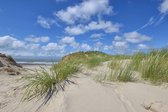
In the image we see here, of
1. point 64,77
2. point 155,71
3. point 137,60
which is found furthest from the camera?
point 137,60

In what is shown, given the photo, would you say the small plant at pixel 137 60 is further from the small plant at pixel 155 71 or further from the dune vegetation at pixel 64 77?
the small plant at pixel 155 71

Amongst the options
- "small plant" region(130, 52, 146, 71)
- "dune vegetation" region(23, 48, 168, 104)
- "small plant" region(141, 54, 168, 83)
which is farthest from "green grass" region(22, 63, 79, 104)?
"small plant" region(130, 52, 146, 71)

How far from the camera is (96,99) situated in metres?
3.22

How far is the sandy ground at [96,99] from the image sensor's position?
298 cm

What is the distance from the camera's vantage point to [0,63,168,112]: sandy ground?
2.98 m

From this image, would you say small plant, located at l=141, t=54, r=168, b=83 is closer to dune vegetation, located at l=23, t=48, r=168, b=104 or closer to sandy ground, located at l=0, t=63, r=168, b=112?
dune vegetation, located at l=23, t=48, r=168, b=104

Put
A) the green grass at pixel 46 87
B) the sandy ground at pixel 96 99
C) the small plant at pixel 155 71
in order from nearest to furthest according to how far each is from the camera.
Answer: the sandy ground at pixel 96 99, the green grass at pixel 46 87, the small plant at pixel 155 71

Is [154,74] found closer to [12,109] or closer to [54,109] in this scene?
[54,109]

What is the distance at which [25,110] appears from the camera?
328 centimetres

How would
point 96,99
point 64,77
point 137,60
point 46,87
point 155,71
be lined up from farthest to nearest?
point 137,60
point 155,71
point 64,77
point 46,87
point 96,99

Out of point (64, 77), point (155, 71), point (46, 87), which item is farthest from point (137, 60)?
point (46, 87)

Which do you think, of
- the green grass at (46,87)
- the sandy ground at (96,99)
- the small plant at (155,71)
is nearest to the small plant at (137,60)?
the small plant at (155,71)

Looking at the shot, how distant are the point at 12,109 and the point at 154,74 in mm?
2986

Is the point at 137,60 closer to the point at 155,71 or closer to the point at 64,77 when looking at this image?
the point at 155,71
